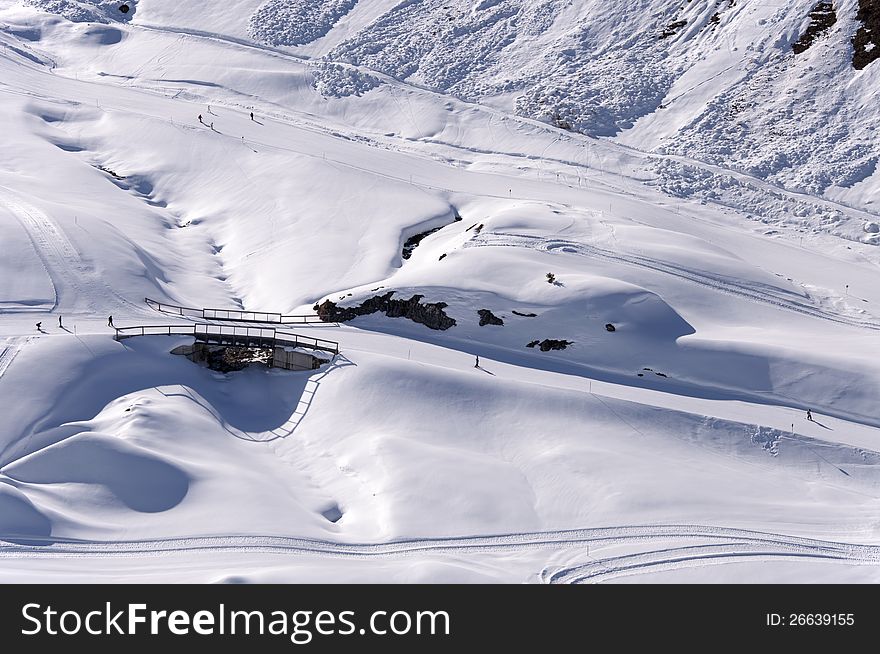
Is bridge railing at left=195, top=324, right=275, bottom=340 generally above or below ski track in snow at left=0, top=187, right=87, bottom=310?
below

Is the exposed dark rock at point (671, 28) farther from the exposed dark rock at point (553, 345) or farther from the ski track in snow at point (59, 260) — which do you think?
the ski track in snow at point (59, 260)

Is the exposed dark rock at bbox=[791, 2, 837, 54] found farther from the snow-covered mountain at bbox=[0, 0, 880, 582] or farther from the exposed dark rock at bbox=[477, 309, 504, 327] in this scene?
the exposed dark rock at bbox=[477, 309, 504, 327]

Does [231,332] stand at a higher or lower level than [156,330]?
higher

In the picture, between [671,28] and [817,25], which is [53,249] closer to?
[671,28]

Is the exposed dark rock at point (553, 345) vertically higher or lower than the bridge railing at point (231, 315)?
lower

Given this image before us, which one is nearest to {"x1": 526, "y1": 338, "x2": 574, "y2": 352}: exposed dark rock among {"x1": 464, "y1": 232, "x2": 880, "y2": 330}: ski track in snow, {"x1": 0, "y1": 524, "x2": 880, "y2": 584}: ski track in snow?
{"x1": 464, "y1": 232, "x2": 880, "y2": 330}: ski track in snow

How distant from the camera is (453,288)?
143ft

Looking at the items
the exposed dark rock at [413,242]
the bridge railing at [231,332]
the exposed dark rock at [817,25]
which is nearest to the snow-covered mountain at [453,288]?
the exposed dark rock at [817,25]

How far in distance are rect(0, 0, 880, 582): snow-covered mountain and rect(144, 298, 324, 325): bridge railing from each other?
0.61 meters

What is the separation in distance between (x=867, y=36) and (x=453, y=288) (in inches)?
1375

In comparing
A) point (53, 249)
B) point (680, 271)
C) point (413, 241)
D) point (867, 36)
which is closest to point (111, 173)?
point (53, 249)

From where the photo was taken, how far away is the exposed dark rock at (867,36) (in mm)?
62625

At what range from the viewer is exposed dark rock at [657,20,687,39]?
232 feet

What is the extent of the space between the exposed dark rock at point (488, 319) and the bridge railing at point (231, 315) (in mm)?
6375
